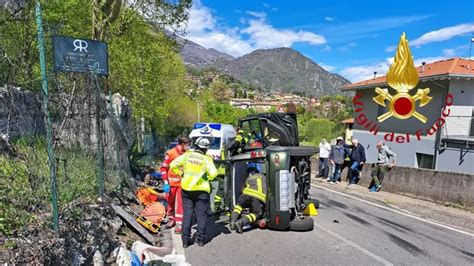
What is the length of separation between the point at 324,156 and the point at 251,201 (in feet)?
29.8

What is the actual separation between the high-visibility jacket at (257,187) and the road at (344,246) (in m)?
0.71

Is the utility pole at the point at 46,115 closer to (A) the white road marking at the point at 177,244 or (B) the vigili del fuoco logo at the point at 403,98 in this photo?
(A) the white road marking at the point at 177,244

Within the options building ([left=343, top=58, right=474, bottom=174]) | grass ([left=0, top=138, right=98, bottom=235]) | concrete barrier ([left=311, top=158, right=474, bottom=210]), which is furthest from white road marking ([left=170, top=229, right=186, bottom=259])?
building ([left=343, top=58, right=474, bottom=174])

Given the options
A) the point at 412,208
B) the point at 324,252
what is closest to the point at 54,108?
the point at 324,252

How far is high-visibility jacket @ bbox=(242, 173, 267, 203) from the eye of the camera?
6.32 meters

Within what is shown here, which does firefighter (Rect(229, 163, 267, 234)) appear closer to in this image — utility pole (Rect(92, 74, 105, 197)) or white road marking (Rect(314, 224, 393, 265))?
white road marking (Rect(314, 224, 393, 265))

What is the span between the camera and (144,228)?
628 cm

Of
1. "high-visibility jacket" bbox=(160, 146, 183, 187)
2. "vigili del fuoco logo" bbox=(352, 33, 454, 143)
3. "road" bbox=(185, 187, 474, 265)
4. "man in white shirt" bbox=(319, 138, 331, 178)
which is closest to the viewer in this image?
"road" bbox=(185, 187, 474, 265)

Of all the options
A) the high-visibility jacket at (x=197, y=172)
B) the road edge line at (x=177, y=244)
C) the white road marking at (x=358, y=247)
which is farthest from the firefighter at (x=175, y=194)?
the white road marking at (x=358, y=247)

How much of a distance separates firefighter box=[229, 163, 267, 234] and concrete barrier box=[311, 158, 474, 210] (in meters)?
6.45

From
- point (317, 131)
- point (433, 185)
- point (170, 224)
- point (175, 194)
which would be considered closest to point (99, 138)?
point (175, 194)

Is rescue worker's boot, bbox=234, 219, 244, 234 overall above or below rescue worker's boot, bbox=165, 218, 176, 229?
above

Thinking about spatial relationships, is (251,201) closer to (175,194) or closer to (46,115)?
(175,194)

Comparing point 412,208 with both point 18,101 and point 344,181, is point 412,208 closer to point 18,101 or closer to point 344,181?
point 344,181
